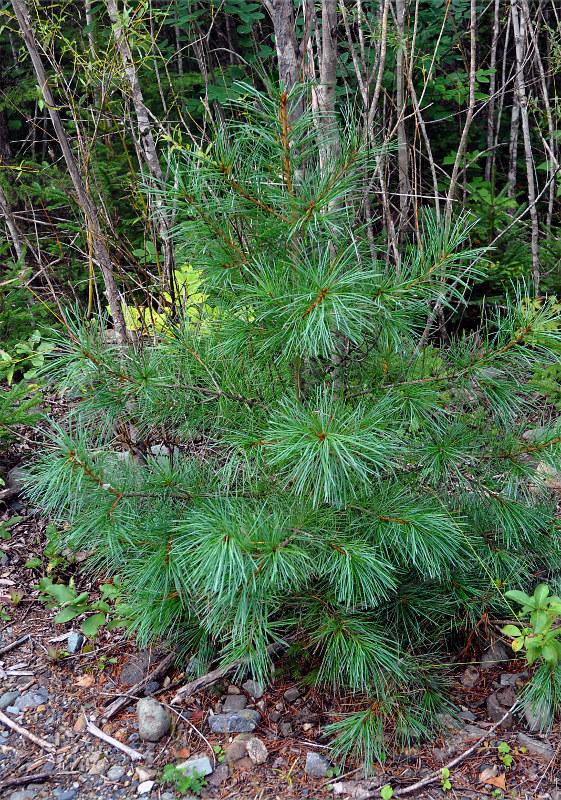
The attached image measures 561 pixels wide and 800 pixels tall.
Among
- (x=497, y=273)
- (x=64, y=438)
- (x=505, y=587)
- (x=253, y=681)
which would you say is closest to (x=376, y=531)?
(x=505, y=587)

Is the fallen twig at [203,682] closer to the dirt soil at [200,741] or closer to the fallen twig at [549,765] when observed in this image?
the dirt soil at [200,741]

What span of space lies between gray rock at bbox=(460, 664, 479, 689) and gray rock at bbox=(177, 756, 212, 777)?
3.01 ft

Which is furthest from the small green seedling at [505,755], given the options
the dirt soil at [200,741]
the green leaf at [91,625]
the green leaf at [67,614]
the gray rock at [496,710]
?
the green leaf at [67,614]

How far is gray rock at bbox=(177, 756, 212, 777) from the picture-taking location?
6.56 ft

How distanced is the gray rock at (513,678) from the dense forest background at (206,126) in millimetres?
1583

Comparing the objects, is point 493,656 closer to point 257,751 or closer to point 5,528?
point 257,751

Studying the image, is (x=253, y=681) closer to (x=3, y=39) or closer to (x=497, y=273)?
(x=497, y=273)

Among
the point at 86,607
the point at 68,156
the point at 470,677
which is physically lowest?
the point at 470,677

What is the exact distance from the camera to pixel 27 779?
6.57ft

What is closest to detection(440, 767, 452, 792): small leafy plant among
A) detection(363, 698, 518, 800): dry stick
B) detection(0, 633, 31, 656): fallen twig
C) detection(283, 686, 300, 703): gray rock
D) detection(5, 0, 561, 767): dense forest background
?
detection(363, 698, 518, 800): dry stick

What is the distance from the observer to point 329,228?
6.24 ft

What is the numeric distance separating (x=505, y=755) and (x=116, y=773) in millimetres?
1213

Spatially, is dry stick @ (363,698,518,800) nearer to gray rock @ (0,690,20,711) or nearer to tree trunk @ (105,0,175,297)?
gray rock @ (0,690,20,711)

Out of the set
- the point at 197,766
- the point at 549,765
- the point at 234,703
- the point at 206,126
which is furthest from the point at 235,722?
the point at 206,126
